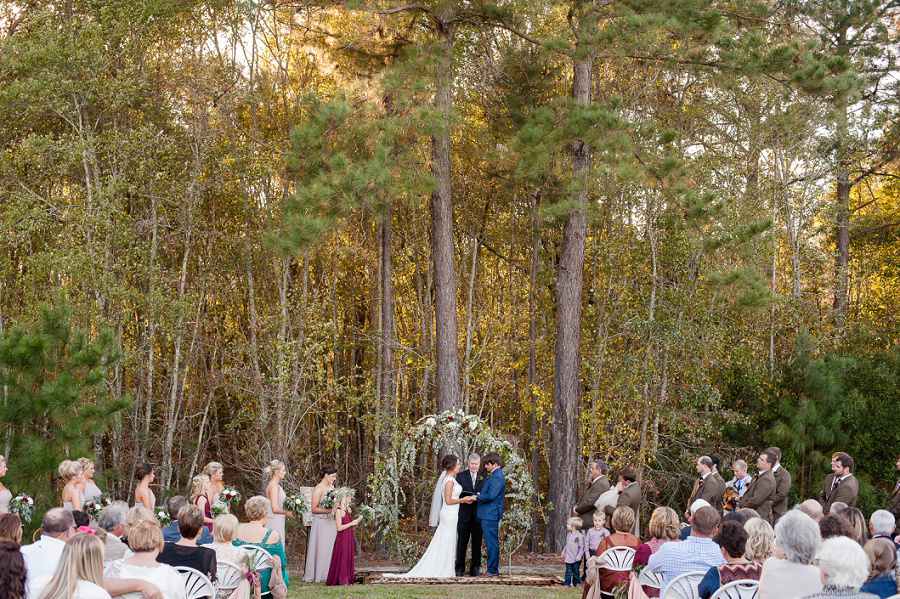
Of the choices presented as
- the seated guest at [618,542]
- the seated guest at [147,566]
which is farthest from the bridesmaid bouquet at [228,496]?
the seated guest at [147,566]

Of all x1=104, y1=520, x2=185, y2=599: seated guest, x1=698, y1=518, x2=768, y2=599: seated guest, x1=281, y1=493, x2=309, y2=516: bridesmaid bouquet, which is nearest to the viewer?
x1=104, y1=520, x2=185, y2=599: seated guest

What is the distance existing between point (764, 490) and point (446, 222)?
6.33 meters

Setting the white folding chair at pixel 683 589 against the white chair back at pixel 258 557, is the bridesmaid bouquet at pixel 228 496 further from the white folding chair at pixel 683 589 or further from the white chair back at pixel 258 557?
the white folding chair at pixel 683 589

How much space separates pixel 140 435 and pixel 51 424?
3.72m

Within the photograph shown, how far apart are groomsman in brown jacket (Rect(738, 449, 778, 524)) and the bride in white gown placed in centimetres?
289

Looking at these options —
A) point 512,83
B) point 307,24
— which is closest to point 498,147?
point 512,83

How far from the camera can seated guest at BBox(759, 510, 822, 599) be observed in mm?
4301

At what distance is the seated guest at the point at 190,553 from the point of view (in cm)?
533

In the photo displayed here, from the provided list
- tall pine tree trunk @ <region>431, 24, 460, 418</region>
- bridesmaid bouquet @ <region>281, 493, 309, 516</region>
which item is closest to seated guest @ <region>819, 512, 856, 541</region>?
bridesmaid bouquet @ <region>281, 493, 309, 516</region>

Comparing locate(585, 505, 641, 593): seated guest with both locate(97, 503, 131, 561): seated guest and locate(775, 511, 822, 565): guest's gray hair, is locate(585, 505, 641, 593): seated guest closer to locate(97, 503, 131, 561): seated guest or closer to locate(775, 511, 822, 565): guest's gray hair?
locate(775, 511, 822, 565): guest's gray hair

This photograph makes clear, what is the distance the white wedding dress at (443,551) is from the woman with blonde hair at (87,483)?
3.30 m

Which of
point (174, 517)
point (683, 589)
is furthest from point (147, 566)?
point (683, 589)

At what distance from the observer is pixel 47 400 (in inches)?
413

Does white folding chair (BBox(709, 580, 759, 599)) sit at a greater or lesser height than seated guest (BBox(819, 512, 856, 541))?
lesser
